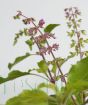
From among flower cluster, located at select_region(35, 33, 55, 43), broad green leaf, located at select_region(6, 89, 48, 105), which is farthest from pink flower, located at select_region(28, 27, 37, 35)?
broad green leaf, located at select_region(6, 89, 48, 105)

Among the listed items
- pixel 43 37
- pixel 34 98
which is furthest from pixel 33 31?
pixel 34 98

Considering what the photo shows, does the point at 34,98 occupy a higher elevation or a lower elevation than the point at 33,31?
lower

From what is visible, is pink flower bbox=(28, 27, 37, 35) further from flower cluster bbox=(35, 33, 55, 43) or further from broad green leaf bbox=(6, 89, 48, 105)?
broad green leaf bbox=(6, 89, 48, 105)

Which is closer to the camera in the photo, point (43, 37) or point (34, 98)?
point (34, 98)

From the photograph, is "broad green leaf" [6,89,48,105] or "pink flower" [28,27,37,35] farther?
"pink flower" [28,27,37,35]

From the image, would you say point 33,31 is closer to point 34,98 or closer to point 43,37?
point 43,37

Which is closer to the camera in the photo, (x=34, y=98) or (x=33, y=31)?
(x=34, y=98)

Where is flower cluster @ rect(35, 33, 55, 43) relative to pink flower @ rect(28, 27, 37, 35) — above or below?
below

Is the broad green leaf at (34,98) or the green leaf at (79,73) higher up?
the green leaf at (79,73)

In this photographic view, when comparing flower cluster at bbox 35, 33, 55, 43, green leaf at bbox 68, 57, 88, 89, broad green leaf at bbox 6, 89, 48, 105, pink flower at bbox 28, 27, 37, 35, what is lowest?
broad green leaf at bbox 6, 89, 48, 105

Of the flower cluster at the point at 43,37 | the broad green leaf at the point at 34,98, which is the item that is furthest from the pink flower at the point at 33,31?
the broad green leaf at the point at 34,98

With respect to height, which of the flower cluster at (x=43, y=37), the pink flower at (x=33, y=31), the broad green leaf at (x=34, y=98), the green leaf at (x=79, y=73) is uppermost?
the pink flower at (x=33, y=31)

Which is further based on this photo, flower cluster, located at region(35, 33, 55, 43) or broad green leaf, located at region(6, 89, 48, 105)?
flower cluster, located at region(35, 33, 55, 43)

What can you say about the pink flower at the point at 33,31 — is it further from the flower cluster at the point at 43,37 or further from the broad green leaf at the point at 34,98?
the broad green leaf at the point at 34,98
